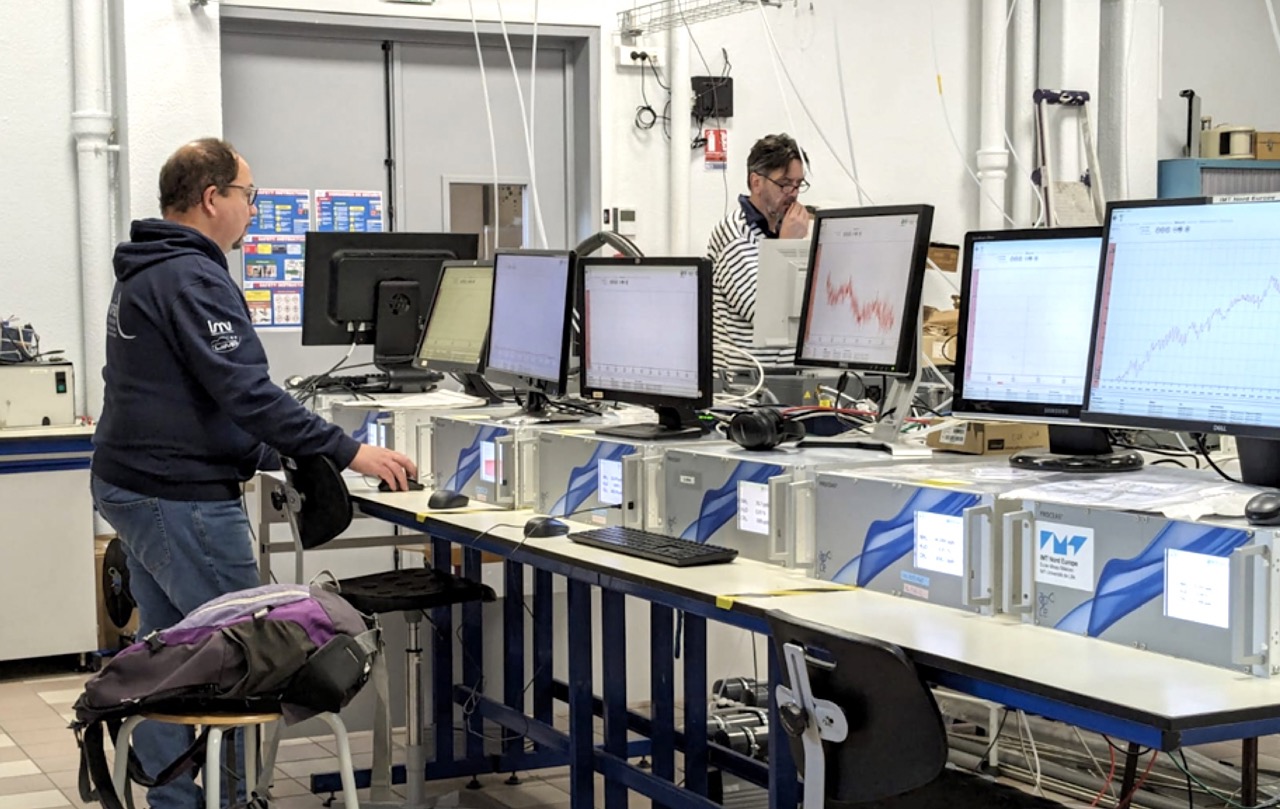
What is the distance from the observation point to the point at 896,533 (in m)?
2.43

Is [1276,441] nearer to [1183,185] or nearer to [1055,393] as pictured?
[1055,393]

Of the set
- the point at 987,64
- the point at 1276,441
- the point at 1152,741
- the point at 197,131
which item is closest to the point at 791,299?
the point at 1276,441

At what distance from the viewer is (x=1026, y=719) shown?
402cm

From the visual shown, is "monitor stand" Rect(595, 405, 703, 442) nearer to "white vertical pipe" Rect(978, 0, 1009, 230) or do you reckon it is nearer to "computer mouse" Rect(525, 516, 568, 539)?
"computer mouse" Rect(525, 516, 568, 539)

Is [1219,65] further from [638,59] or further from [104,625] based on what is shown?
[104,625]

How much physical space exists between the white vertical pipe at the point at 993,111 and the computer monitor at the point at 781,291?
3.51 m

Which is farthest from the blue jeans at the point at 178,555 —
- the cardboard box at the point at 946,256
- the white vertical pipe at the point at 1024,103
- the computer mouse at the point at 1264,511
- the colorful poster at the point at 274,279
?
the white vertical pipe at the point at 1024,103

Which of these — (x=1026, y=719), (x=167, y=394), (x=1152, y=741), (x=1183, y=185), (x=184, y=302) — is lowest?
(x=1026, y=719)

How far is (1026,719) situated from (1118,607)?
205 centimetres

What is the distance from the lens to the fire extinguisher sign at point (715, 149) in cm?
645

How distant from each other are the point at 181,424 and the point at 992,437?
1641mm

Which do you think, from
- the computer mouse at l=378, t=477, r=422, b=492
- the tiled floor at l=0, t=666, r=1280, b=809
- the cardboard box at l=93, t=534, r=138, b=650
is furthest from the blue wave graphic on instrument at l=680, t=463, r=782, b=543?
the cardboard box at l=93, t=534, r=138, b=650

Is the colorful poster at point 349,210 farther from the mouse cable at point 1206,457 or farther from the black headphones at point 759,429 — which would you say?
the mouse cable at point 1206,457

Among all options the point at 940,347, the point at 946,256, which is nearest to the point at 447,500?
the point at 940,347
